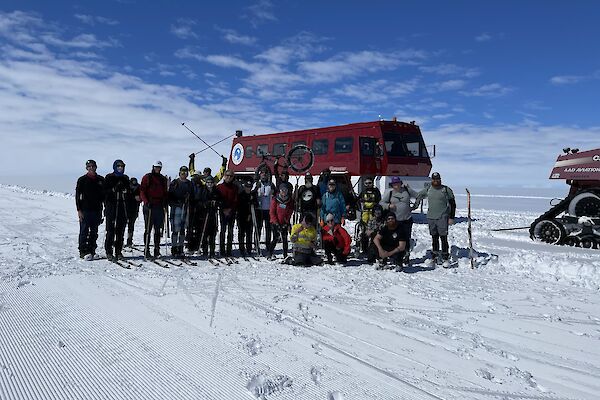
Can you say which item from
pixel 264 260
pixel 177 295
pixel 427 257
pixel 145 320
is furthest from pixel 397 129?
pixel 145 320

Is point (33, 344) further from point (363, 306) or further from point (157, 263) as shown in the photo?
point (157, 263)

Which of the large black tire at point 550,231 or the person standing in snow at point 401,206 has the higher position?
the person standing in snow at point 401,206

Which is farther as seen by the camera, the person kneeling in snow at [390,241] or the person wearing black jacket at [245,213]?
the person wearing black jacket at [245,213]

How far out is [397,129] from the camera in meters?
14.6

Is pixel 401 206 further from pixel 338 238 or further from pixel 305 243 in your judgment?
pixel 305 243

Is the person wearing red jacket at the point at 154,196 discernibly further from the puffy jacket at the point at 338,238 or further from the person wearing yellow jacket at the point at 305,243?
the puffy jacket at the point at 338,238

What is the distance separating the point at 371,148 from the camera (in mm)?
14344

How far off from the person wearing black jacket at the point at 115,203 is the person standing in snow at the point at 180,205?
898mm

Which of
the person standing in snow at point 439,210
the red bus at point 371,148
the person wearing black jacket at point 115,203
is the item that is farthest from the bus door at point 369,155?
the person wearing black jacket at point 115,203

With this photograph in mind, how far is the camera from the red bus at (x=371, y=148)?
14.3 metres

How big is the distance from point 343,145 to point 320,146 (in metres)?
1.04

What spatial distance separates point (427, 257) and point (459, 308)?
357cm

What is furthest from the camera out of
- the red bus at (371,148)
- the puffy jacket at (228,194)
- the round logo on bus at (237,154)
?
the round logo on bus at (237,154)

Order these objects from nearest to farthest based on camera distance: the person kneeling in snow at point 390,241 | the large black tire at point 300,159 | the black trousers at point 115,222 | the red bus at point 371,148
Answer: the person kneeling in snow at point 390,241 < the black trousers at point 115,222 < the red bus at point 371,148 < the large black tire at point 300,159
